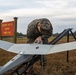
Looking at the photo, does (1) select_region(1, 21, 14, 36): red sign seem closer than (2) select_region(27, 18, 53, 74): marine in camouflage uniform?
No

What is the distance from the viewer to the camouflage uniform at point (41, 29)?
9.34 m

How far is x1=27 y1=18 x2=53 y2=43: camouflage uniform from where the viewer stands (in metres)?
9.34

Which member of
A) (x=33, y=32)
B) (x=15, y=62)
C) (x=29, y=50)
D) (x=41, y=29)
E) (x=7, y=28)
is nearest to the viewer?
(x=15, y=62)

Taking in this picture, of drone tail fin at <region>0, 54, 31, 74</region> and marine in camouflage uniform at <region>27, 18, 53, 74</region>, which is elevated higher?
marine in camouflage uniform at <region>27, 18, 53, 74</region>

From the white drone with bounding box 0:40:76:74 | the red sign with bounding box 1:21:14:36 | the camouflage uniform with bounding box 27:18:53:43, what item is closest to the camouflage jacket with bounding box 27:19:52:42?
the camouflage uniform with bounding box 27:18:53:43

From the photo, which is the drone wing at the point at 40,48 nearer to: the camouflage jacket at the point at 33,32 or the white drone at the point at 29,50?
the white drone at the point at 29,50

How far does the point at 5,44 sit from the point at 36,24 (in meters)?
1.76

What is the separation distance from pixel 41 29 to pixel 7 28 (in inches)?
260

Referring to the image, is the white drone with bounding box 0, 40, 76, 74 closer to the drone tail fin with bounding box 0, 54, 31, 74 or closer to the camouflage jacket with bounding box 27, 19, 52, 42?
the drone tail fin with bounding box 0, 54, 31, 74

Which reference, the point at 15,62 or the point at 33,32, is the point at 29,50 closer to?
the point at 15,62

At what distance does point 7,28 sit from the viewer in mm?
15719

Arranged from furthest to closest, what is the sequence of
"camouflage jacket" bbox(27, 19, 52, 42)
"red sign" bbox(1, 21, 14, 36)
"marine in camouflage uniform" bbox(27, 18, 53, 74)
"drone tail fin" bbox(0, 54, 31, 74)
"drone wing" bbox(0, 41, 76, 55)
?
1. "red sign" bbox(1, 21, 14, 36)
2. "camouflage jacket" bbox(27, 19, 52, 42)
3. "marine in camouflage uniform" bbox(27, 18, 53, 74)
4. "drone tail fin" bbox(0, 54, 31, 74)
5. "drone wing" bbox(0, 41, 76, 55)

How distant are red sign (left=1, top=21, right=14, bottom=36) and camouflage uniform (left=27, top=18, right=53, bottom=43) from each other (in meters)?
5.53

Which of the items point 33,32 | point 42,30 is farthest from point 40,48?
point 33,32
